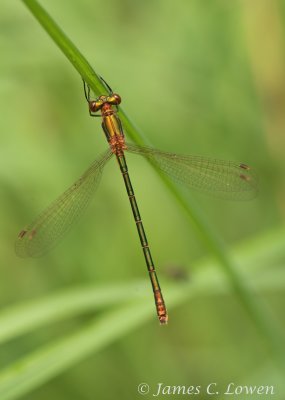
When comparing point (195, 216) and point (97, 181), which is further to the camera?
point (97, 181)

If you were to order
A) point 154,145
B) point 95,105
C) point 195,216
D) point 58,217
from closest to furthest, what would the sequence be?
point 195,216 → point 95,105 → point 58,217 → point 154,145

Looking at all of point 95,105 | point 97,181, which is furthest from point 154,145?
point 95,105

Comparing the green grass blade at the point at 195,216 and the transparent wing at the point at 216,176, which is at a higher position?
the transparent wing at the point at 216,176

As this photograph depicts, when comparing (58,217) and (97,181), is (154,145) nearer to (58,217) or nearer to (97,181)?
(97,181)

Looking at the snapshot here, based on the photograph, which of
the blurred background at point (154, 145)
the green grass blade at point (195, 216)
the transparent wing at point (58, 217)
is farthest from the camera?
the blurred background at point (154, 145)

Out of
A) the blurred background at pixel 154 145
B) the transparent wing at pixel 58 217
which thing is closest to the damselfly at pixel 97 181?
the transparent wing at pixel 58 217

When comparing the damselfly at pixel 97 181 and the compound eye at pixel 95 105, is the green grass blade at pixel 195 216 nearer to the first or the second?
the damselfly at pixel 97 181
